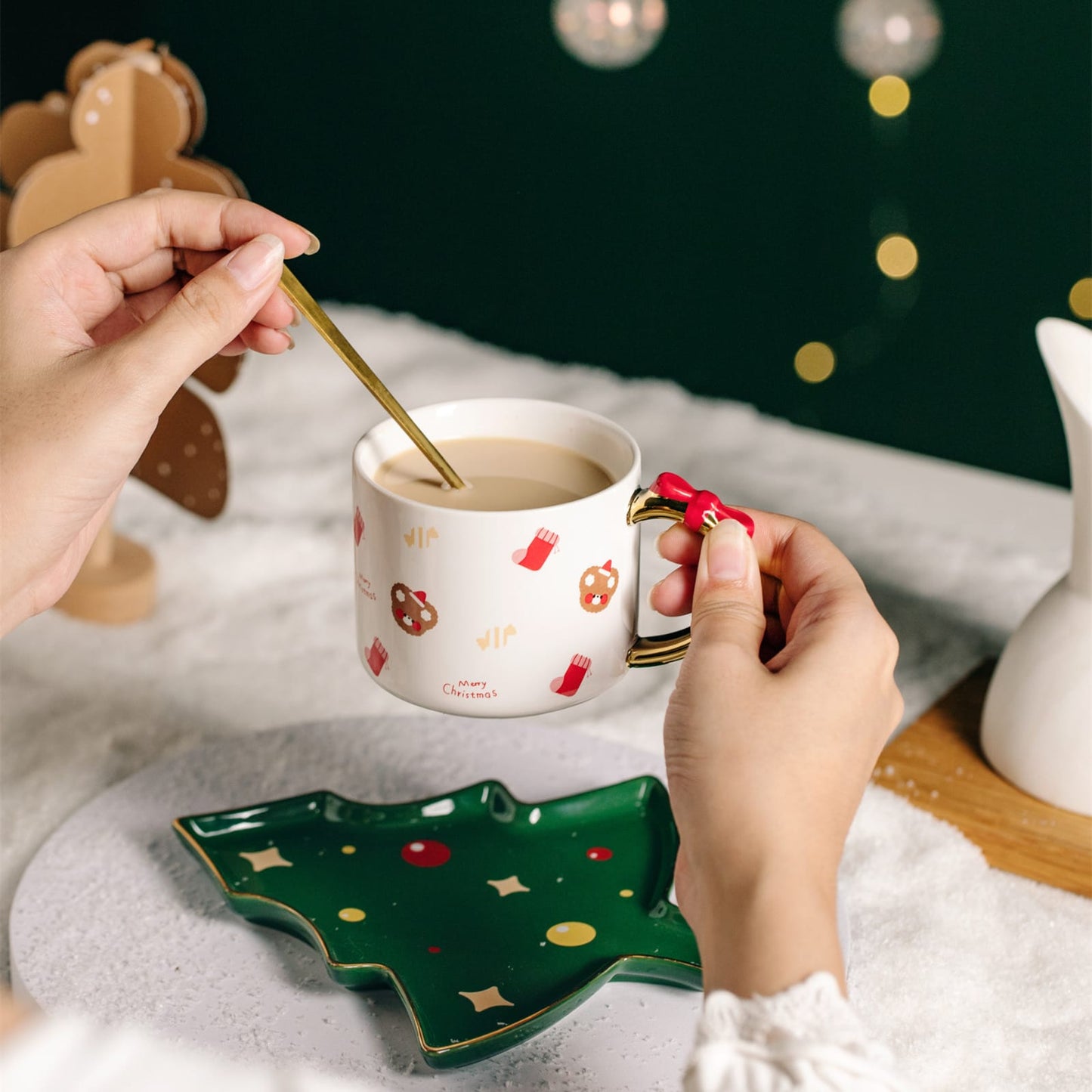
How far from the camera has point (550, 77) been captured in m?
1.64

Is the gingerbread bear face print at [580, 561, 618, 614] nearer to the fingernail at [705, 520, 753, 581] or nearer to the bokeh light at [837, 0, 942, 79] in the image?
the fingernail at [705, 520, 753, 581]

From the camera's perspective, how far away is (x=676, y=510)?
667 mm

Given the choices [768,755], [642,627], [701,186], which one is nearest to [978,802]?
[642,627]

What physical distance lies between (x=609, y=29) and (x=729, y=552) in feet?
3.51

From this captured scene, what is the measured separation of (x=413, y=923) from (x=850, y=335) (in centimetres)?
103

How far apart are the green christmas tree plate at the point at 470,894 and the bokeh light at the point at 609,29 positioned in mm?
1008

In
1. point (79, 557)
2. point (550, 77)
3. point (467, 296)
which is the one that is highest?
point (550, 77)

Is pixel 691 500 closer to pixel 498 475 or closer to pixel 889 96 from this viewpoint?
pixel 498 475

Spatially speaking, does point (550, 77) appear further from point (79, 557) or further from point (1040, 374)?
point (79, 557)

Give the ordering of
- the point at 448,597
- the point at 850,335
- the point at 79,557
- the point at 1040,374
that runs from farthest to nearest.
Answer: the point at 850,335, the point at 1040,374, the point at 79,557, the point at 448,597

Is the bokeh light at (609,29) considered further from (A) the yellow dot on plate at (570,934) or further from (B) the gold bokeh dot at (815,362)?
(A) the yellow dot on plate at (570,934)

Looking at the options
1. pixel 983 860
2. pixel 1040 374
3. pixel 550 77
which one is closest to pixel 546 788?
pixel 983 860

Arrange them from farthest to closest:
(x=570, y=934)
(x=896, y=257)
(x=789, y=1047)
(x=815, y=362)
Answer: (x=815, y=362) → (x=896, y=257) → (x=570, y=934) → (x=789, y=1047)

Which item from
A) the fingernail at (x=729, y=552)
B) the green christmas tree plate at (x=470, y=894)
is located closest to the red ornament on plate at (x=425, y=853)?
the green christmas tree plate at (x=470, y=894)
